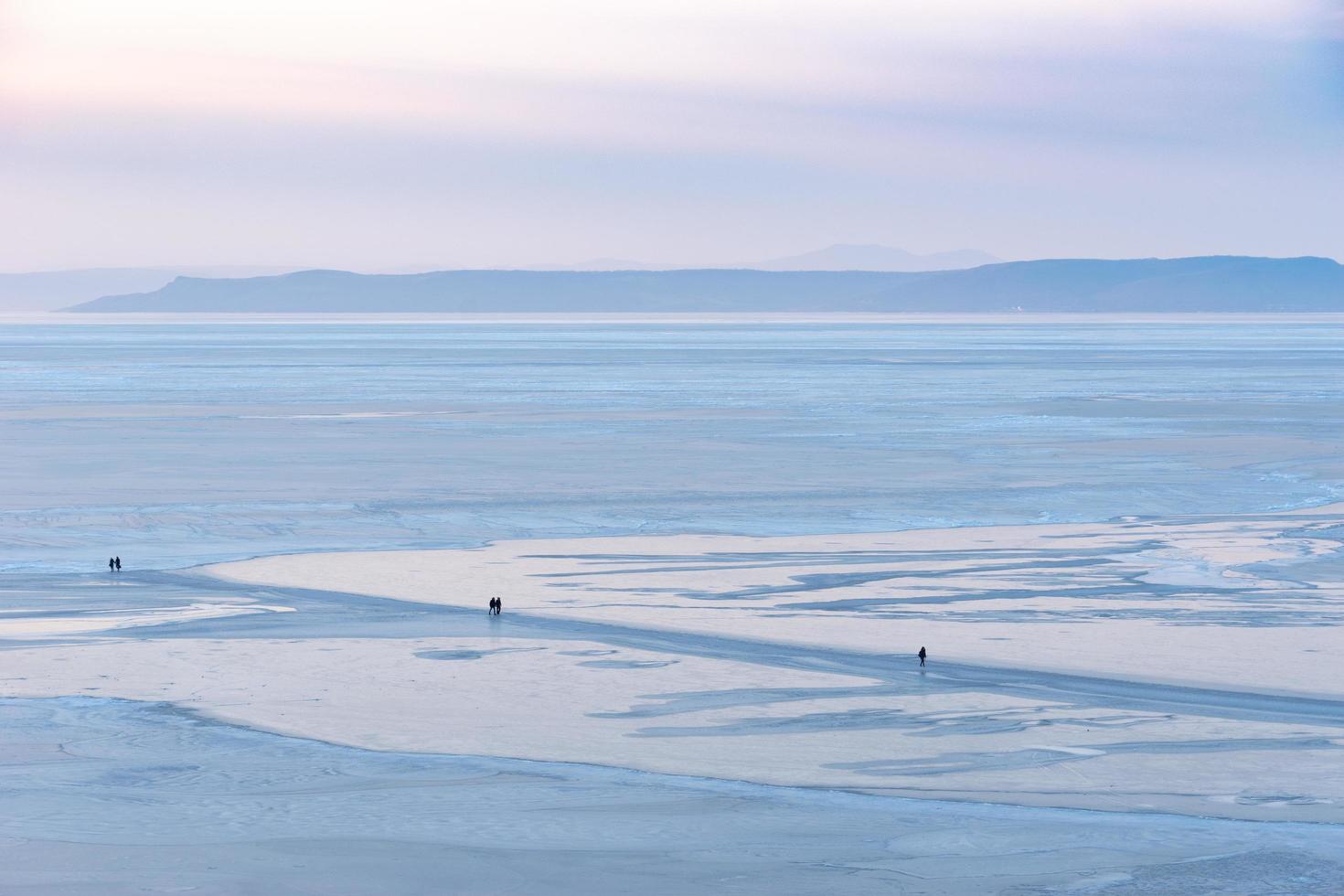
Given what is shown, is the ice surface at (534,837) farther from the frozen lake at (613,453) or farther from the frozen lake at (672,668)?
the frozen lake at (613,453)

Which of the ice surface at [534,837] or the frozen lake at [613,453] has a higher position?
the frozen lake at [613,453]

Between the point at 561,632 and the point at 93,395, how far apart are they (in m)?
30.9

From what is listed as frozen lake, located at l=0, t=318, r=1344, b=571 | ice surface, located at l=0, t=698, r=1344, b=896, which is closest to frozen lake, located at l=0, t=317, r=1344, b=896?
ice surface, located at l=0, t=698, r=1344, b=896

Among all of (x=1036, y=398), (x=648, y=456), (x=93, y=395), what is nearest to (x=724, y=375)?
(x=1036, y=398)

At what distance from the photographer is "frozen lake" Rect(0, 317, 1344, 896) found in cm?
778

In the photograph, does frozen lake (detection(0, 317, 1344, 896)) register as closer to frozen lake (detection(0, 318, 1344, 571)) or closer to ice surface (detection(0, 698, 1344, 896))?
ice surface (detection(0, 698, 1344, 896))

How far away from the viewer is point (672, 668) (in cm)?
1131

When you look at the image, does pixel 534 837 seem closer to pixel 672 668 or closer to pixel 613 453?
pixel 672 668

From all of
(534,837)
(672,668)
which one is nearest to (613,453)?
(672,668)

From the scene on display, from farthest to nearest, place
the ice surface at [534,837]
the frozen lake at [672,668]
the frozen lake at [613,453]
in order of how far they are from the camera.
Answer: the frozen lake at [613,453] < the frozen lake at [672,668] < the ice surface at [534,837]

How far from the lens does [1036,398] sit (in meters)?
39.7

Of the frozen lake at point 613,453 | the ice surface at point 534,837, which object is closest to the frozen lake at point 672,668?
the ice surface at point 534,837

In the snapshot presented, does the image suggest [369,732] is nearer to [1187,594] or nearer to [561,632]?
[561,632]

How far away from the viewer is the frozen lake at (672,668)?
7.78 metres
